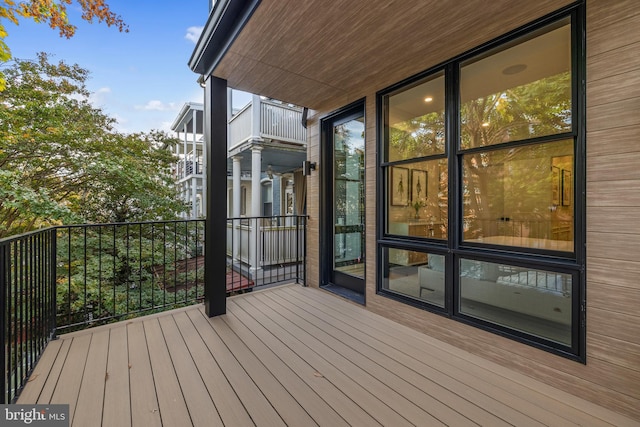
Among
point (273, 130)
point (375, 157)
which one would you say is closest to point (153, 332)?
point (375, 157)

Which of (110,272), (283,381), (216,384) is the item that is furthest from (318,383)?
(110,272)

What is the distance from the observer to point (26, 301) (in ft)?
6.14

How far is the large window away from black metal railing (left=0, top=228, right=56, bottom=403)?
9.16 feet

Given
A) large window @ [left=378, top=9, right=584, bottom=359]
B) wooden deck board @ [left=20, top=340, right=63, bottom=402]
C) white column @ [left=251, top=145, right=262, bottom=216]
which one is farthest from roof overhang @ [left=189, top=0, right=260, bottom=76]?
white column @ [left=251, top=145, right=262, bottom=216]

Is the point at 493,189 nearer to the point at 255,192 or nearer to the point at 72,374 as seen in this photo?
the point at 72,374

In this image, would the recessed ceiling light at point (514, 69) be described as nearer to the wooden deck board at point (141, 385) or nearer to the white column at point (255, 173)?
the wooden deck board at point (141, 385)

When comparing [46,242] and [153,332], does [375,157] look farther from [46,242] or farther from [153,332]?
[46,242]

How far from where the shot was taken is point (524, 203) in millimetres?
3105

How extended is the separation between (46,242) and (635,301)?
4.04 m

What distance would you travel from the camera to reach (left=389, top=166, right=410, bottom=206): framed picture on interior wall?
2844 mm

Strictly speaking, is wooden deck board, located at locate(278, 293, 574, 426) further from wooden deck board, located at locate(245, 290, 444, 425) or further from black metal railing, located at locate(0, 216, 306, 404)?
black metal railing, located at locate(0, 216, 306, 404)

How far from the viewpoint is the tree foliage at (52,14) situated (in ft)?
8.13

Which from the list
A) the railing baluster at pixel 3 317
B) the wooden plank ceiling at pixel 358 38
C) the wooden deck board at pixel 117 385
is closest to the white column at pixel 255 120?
the wooden plank ceiling at pixel 358 38

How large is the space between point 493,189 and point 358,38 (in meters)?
A: 2.12
